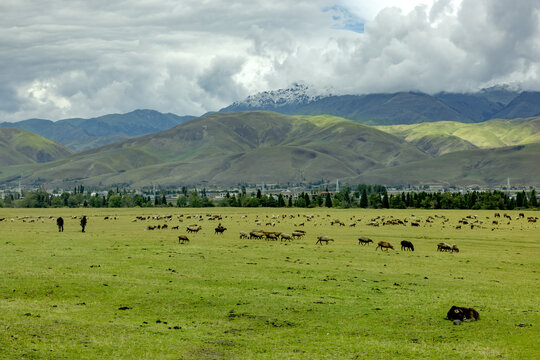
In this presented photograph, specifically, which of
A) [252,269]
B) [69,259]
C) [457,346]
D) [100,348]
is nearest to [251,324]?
[100,348]

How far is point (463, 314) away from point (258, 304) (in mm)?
10376

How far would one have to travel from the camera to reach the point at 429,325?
2522 cm

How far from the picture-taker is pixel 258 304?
94.1ft

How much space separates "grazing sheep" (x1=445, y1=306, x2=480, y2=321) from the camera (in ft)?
84.5

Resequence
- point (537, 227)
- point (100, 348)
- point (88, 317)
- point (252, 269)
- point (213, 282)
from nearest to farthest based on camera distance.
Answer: point (100, 348)
point (88, 317)
point (213, 282)
point (252, 269)
point (537, 227)

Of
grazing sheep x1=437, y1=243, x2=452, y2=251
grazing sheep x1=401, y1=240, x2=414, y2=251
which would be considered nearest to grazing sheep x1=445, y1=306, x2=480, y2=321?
grazing sheep x1=401, y1=240, x2=414, y2=251

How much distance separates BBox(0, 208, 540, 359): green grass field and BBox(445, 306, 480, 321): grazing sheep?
451 mm

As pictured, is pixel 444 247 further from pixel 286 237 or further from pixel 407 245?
pixel 286 237

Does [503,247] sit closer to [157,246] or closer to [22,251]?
[157,246]

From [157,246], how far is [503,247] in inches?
1508

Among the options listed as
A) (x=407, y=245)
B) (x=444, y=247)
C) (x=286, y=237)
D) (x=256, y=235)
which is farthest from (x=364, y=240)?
(x=256, y=235)

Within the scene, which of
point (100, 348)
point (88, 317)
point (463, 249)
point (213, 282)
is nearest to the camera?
point (100, 348)

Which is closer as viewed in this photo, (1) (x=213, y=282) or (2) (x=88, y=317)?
(2) (x=88, y=317)

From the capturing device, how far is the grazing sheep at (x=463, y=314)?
2577 centimetres
